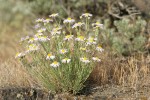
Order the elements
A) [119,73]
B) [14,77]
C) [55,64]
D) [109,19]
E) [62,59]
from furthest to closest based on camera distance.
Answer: [109,19], [119,73], [14,77], [62,59], [55,64]

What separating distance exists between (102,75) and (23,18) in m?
7.08

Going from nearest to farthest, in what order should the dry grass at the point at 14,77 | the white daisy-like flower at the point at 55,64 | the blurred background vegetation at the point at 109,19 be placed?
the white daisy-like flower at the point at 55,64 → the dry grass at the point at 14,77 → the blurred background vegetation at the point at 109,19

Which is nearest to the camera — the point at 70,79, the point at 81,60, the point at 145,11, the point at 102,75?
the point at 81,60

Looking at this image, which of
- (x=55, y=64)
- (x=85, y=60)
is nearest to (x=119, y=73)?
(x=85, y=60)

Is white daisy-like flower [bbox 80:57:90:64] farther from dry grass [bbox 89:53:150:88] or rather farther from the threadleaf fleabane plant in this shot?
dry grass [bbox 89:53:150:88]

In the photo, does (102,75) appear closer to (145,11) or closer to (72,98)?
(72,98)

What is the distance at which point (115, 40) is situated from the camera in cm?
634

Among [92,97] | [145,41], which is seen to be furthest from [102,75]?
[145,41]

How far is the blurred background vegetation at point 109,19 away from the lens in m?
6.41

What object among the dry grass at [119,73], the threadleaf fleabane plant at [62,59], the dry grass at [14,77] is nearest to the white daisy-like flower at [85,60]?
the threadleaf fleabane plant at [62,59]

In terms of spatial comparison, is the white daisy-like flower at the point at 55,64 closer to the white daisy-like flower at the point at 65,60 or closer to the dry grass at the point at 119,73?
the white daisy-like flower at the point at 65,60

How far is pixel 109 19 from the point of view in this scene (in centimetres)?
767

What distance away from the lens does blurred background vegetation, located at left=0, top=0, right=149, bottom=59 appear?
6410 mm

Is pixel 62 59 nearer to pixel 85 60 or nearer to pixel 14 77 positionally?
pixel 85 60
